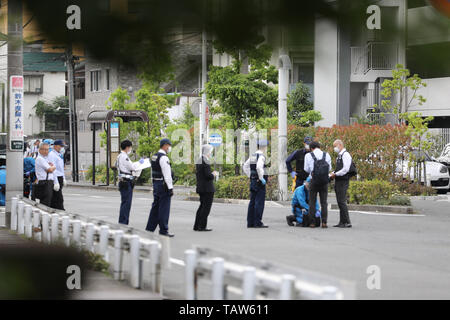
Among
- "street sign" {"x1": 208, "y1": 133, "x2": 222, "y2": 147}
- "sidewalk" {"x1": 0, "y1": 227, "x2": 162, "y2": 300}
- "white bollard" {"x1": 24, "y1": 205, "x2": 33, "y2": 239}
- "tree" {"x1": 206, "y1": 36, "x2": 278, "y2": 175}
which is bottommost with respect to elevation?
"sidewalk" {"x1": 0, "y1": 227, "x2": 162, "y2": 300}

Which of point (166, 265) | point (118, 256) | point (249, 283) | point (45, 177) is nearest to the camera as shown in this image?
point (249, 283)

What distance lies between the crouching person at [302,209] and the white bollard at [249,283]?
971 cm

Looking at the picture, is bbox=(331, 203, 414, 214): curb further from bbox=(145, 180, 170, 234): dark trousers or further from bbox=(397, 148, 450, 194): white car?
bbox=(145, 180, 170, 234): dark trousers

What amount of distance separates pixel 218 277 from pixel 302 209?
9834 millimetres

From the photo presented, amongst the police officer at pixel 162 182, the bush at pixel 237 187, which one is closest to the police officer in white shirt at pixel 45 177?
the police officer at pixel 162 182

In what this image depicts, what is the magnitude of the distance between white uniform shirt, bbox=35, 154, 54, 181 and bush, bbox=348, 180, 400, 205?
936 centimetres

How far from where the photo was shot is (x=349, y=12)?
2.48 m

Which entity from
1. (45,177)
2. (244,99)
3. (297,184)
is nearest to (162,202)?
(45,177)

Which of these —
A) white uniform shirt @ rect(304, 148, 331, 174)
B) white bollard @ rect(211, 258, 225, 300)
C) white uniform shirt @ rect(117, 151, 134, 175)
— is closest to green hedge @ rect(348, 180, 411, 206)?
white uniform shirt @ rect(304, 148, 331, 174)

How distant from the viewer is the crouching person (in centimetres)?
1569

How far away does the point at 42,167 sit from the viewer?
Result: 14328 millimetres

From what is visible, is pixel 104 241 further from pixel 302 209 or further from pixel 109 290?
pixel 302 209

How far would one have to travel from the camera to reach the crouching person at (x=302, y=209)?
51.5 ft
